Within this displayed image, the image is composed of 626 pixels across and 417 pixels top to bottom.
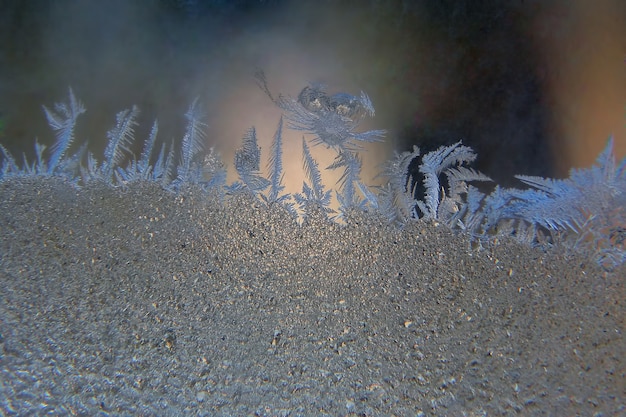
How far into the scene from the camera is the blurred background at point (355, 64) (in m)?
0.64

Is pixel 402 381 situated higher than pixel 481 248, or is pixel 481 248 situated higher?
pixel 481 248

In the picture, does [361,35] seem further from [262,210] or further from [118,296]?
[118,296]

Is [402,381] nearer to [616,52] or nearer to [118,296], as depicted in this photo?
[118,296]

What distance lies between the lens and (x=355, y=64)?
2.19 ft

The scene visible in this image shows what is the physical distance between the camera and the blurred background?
64 cm

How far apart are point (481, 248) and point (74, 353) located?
538mm

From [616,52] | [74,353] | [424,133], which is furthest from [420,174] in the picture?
[74,353]

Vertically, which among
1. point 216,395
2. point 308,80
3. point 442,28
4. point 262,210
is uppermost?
point 442,28

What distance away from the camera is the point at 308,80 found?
650 mm

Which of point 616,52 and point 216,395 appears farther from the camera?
point 616,52

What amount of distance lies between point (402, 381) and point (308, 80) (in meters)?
0.46

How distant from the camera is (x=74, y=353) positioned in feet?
1.62

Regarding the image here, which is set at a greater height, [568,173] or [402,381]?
[568,173]

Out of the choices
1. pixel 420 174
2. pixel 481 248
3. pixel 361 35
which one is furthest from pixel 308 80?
pixel 481 248
